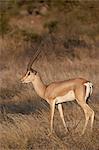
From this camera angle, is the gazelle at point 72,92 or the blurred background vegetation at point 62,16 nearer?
the gazelle at point 72,92

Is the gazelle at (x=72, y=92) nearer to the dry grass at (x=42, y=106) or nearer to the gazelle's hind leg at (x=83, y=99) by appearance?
the gazelle's hind leg at (x=83, y=99)

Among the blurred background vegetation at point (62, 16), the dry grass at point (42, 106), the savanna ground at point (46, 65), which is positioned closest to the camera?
the dry grass at point (42, 106)

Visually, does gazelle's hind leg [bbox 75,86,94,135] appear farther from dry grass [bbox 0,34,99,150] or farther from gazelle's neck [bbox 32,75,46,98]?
gazelle's neck [bbox 32,75,46,98]

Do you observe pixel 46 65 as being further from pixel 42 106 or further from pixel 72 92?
pixel 72 92

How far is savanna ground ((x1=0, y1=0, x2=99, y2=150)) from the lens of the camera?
743 cm

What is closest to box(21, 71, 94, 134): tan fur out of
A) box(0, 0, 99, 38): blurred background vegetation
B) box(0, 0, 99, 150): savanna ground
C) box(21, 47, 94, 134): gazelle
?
box(21, 47, 94, 134): gazelle

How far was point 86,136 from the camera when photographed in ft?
24.1

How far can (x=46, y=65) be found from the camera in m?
16.0

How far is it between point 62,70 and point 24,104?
4283mm

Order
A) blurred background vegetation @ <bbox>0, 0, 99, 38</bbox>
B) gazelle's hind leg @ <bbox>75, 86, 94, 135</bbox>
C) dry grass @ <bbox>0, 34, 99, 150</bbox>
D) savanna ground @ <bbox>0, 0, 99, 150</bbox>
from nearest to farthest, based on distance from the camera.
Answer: dry grass @ <bbox>0, 34, 99, 150</bbox> < savanna ground @ <bbox>0, 0, 99, 150</bbox> < gazelle's hind leg @ <bbox>75, 86, 94, 135</bbox> < blurred background vegetation @ <bbox>0, 0, 99, 38</bbox>

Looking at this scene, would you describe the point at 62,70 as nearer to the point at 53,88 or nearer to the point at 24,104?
the point at 24,104

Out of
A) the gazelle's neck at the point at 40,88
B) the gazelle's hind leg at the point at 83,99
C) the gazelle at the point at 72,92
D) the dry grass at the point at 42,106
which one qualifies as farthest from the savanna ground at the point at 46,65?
the gazelle's neck at the point at 40,88

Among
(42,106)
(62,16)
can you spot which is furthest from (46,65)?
(62,16)

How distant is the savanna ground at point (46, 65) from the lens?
24.4 ft
